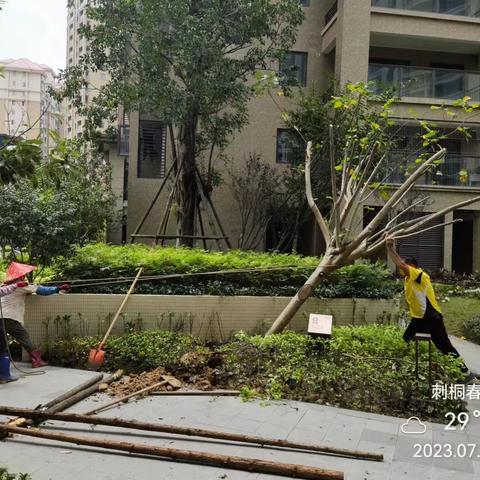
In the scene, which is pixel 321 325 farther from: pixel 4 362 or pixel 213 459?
pixel 4 362

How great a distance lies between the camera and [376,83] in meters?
17.5

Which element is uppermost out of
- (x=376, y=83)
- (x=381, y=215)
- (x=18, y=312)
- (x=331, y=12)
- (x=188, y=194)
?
(x=331, y=12)

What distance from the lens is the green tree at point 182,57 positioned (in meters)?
11.9

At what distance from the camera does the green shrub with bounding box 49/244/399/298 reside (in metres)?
9.13

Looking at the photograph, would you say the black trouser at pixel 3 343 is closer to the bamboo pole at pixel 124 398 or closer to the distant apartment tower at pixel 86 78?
the bamboo pole at pixel 124 398

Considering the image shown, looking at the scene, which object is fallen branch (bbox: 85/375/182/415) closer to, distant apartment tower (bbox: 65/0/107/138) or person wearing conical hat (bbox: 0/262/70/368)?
person wearing conical hat (bbox: 0/262/70/368)

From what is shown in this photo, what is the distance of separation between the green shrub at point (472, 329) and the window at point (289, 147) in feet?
25.6

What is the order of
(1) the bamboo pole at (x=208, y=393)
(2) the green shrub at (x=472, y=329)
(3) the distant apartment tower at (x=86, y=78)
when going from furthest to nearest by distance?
(3) the distant apartment tower at (x=86, y=78), (2) the green shrub at (x=472, y=329), (1) the bamboo pole at (x=208, y=393)

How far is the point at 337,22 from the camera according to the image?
18.4 meters

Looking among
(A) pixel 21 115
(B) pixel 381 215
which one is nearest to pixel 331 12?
(B) pixel 381 215

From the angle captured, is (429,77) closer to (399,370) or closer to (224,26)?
(224,26)

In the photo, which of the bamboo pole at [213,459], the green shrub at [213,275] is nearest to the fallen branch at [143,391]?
the bamboo pole at [213,459]

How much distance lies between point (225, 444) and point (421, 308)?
3.69m

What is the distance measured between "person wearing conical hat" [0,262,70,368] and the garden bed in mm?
374
